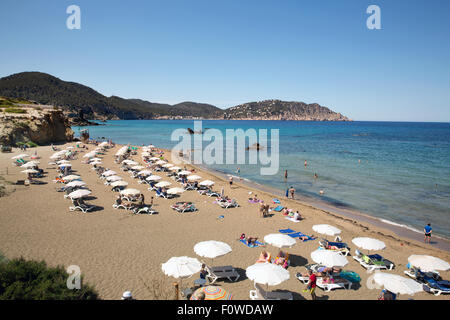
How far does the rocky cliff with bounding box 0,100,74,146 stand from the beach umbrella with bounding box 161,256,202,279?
37295mm

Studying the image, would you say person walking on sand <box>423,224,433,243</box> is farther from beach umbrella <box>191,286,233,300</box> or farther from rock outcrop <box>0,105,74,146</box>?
rock outcrop <box>0,105,74,146</box>

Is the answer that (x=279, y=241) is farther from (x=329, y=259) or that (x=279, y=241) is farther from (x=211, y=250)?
(x=211, y=250)

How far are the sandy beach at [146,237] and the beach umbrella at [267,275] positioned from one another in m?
1.21


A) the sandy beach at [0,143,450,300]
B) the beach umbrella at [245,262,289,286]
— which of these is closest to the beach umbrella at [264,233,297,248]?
→ the sandy beach at [0,143,450,300]

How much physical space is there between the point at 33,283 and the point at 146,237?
616 cm

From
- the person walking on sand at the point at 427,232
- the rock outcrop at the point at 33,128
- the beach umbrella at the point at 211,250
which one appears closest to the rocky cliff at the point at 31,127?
the rock outcrop at the point at 33,128

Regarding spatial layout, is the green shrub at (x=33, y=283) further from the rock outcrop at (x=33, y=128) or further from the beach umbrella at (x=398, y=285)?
the rock outcrop at (x=33, y=128)

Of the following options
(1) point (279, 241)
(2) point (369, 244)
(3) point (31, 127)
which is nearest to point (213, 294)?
(1) point (279, 241)

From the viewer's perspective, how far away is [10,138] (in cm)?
3422

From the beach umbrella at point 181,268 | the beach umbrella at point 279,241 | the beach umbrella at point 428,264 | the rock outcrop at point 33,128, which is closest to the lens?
the beach umbrella at point 181,268

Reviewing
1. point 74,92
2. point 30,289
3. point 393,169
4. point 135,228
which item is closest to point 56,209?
point 135,228

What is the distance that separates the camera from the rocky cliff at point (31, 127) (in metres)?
34.5
